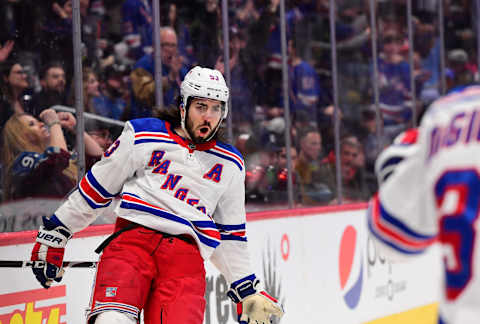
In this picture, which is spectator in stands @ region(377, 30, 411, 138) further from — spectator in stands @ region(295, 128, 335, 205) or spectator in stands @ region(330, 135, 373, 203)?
spectator in stands @ region(295, 128, 335, 205)

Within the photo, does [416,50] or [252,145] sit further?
[416,50]

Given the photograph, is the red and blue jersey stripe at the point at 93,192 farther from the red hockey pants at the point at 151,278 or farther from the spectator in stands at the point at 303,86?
the spectator in stands at the point at 303,86

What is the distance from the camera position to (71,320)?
296 cm

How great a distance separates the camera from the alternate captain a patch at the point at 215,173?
8.57 ft

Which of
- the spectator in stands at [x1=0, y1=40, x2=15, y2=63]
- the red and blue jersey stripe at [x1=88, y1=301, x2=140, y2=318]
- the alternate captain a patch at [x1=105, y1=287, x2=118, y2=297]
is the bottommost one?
the red and blue jersey stripe at [x1=88, y1=301, x2=140, y2=318]

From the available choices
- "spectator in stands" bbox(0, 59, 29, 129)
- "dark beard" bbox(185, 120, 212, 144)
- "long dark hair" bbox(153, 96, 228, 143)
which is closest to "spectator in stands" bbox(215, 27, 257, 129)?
"spectator in stands" bbox(0, 59, 29, 129)

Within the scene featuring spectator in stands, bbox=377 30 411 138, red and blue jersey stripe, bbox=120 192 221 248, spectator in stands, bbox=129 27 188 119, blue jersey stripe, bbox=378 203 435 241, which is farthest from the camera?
spectator in stands, bbox=377 30 411 138

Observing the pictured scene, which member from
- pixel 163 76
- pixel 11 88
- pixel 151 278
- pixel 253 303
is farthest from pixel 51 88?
pixel 253 303

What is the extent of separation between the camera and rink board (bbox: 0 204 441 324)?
2.82 metres

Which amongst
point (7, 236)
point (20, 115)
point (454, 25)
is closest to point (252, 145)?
point (20, 115)

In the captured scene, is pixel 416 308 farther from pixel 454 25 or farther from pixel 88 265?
pixel 88 265

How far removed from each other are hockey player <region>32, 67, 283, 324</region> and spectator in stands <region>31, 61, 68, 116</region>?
0.70 metres

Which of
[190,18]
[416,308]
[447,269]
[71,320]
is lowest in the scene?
[416,308]

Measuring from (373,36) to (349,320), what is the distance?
6.96ft
